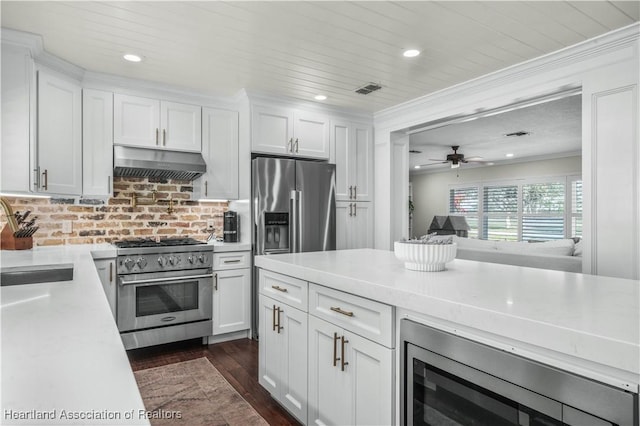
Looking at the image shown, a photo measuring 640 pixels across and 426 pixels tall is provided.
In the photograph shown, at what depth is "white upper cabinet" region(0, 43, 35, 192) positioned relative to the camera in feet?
8.43

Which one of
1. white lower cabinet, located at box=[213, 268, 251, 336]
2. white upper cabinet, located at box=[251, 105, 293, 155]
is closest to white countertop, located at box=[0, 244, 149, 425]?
white lower cabinet, located at box=[213, 268, 251, 336]

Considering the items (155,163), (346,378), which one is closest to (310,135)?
(155,163)

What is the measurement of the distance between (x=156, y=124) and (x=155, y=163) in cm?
41

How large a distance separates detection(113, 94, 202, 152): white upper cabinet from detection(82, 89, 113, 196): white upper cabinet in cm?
6

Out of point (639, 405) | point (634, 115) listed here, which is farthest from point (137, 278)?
point (634, 115)

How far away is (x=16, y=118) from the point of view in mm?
2631

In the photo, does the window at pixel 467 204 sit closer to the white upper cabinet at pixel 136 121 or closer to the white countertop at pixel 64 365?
the white upper cabinet at pixel 136 121

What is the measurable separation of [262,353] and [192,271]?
1.36m

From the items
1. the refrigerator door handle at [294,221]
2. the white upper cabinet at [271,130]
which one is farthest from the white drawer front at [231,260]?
the white upper cabinet at [271,130]

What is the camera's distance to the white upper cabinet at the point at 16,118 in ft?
8.43

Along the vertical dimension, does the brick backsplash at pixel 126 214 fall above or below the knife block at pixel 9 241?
above

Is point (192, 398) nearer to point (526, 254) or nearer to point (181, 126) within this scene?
point (181, 126)

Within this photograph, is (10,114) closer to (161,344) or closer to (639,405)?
(161,344)

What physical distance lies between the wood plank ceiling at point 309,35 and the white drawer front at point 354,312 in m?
1.65
